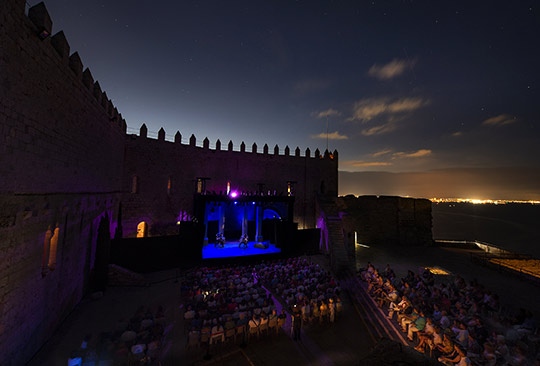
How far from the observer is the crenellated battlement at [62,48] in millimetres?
6725

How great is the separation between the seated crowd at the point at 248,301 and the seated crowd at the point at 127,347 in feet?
3.87

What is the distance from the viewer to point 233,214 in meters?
25.7

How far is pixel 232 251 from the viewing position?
62.5 feet

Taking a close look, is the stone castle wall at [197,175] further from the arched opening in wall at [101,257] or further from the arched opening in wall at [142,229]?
the arched opening in wall at [101,257]

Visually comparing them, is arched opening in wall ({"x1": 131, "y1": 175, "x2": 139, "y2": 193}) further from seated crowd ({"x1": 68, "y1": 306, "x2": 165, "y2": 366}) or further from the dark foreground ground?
seated crowd ({"x1": 68, "y1": 306, "x2": 165, "y2": 366})

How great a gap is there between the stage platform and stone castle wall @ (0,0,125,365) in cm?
824

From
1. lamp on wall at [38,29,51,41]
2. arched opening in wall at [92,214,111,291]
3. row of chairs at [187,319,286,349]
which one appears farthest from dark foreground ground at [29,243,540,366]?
lamp on wall at [38,29,51,41]

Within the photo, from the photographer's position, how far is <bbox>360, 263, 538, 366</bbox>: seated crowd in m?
7.08

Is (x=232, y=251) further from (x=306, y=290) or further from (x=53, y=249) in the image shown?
(x=53, y=249)

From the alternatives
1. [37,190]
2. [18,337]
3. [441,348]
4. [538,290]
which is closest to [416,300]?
[441,348]

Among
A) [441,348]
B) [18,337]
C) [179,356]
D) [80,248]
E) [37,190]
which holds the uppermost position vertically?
[37,190]

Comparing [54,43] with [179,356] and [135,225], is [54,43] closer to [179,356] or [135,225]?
[179,356]

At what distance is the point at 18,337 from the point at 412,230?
30.0m

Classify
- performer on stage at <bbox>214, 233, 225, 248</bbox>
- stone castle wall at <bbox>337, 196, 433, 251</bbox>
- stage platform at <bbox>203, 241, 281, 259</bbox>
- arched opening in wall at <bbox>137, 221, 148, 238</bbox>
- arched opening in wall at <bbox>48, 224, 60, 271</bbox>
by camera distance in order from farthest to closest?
stone castle wall at <bbox>337, 196, 433, 251</bbox> < arched opening in wall at <bbox>137, 221, 148, 238</bbox> < performer on stage at <bbox>214, 233, 225, 248</bbox> < stage platform at <bbox>203, 241, 281, 259</bbox> < arched opening in wall at <bbox>48, 224, 60, 271</bbox>
